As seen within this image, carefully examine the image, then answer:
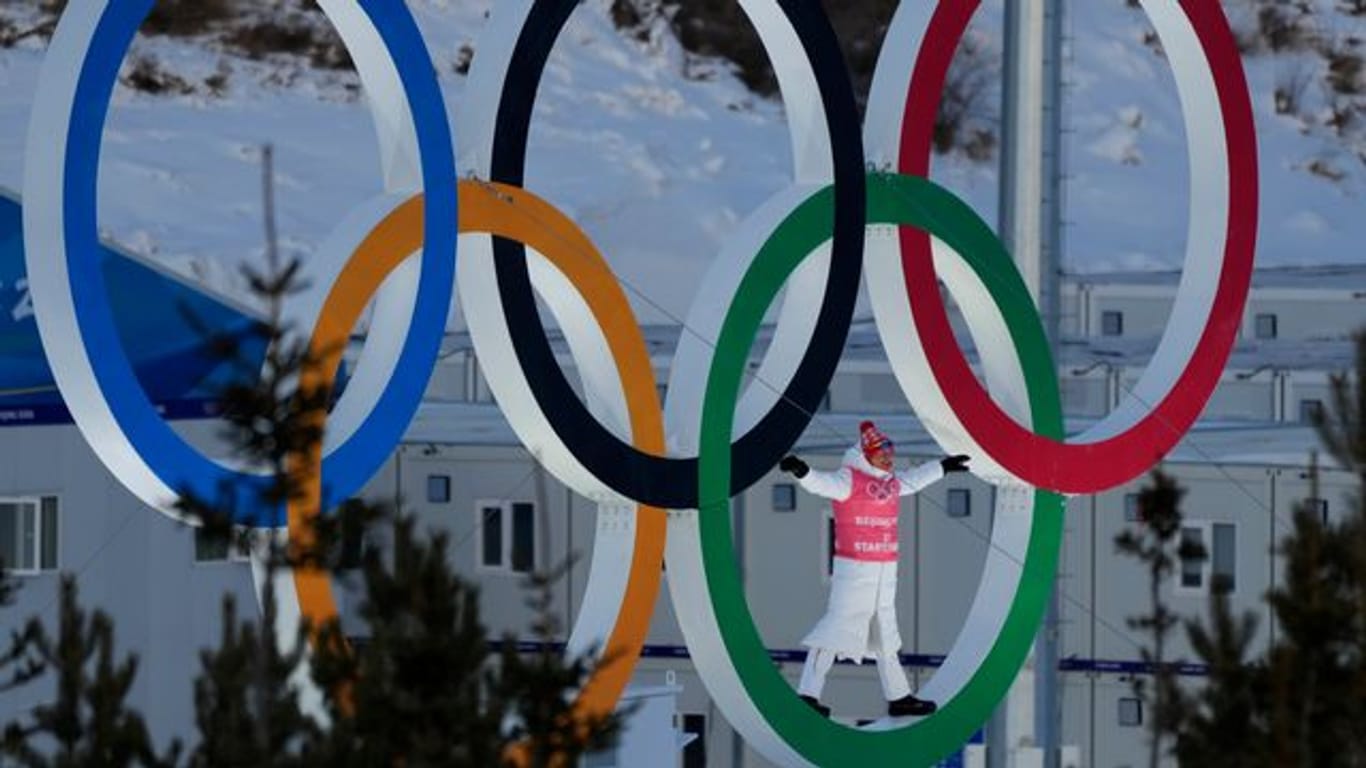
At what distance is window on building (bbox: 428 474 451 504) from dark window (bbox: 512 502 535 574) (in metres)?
0.39

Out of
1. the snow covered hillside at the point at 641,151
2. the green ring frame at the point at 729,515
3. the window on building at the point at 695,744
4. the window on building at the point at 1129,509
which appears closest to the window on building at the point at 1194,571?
the window on building at the point at 1129,509

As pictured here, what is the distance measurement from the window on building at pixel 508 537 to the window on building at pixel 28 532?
346 centimetres

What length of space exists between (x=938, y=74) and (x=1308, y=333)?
22.0 metres

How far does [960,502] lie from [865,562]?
30.1ft

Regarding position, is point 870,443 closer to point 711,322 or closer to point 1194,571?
point 711,322

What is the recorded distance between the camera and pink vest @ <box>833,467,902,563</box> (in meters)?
15.9

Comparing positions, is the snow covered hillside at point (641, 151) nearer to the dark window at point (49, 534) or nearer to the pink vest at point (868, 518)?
the dark window at point (49, 534)

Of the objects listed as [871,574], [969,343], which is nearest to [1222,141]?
[871,574]

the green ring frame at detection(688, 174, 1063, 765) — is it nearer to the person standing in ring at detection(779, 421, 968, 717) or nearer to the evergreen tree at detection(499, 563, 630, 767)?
the person standing in ring at detection(779, 421, 968, 717)

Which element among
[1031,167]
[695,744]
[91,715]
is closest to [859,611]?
[1031,167]

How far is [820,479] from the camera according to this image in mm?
15680

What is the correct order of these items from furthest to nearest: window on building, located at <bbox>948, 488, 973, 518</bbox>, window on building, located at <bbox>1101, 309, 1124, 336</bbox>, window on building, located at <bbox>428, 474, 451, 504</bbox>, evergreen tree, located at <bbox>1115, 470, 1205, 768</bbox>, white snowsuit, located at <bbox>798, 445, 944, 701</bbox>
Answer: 1. window on building, located at <bbox>1101, 309, 1124, 336</bbox>
2. window on building, located at <bbox>428, 474, 451, 504</bbox>
3. window on building, located at <bbox>948, 488, 973, 518</bbox>
4. white snowsuit, located at <bbox>798, 445, 944, 701</bbox>
5. evergreen tree, located at <bbox>1115, 470, 1205, 768</bbox>

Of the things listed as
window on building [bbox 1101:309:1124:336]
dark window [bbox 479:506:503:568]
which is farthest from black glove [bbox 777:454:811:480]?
window on building [bbox 1101:309:1124:336]

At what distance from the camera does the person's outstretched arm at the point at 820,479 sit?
15.4 meters
